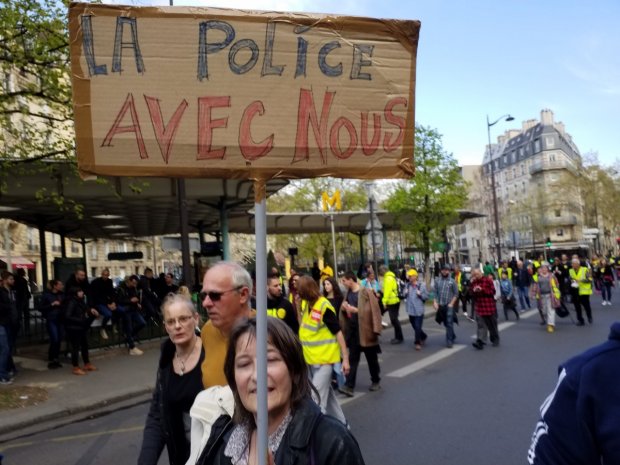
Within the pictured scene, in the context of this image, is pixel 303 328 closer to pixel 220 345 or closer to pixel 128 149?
pixel 220 345

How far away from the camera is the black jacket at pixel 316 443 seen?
1660mm

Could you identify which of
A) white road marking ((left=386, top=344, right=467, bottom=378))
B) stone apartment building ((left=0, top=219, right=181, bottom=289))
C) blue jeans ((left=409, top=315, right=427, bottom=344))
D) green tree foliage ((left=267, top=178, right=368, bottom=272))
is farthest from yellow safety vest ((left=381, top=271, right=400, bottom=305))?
green tree foliage ((left=267, top=178, right=368, bottom=272))

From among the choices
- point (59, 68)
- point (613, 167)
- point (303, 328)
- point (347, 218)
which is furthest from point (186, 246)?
point (613, 167)

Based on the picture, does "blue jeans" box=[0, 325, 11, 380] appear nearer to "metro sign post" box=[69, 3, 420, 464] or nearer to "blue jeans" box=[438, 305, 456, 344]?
"blue jeans" box=[438, 305, 456, 344]

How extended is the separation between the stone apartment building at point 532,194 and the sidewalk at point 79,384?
2120 inches

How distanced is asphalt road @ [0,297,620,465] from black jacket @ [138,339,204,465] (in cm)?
277

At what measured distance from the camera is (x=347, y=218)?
31.7 m

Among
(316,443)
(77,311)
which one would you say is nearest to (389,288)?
(77,311)

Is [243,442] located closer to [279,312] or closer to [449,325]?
[279,312]

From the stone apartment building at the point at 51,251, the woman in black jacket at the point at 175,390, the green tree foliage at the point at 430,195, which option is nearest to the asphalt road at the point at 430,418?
the woman in black jacket at the point at 175,390

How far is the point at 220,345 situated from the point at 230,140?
1430 mm

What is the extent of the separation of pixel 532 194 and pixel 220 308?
258 ft

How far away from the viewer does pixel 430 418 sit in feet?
21.6

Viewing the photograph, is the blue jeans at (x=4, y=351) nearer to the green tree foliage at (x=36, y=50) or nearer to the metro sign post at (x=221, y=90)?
the green tree foliage at (x=36, y=50)
